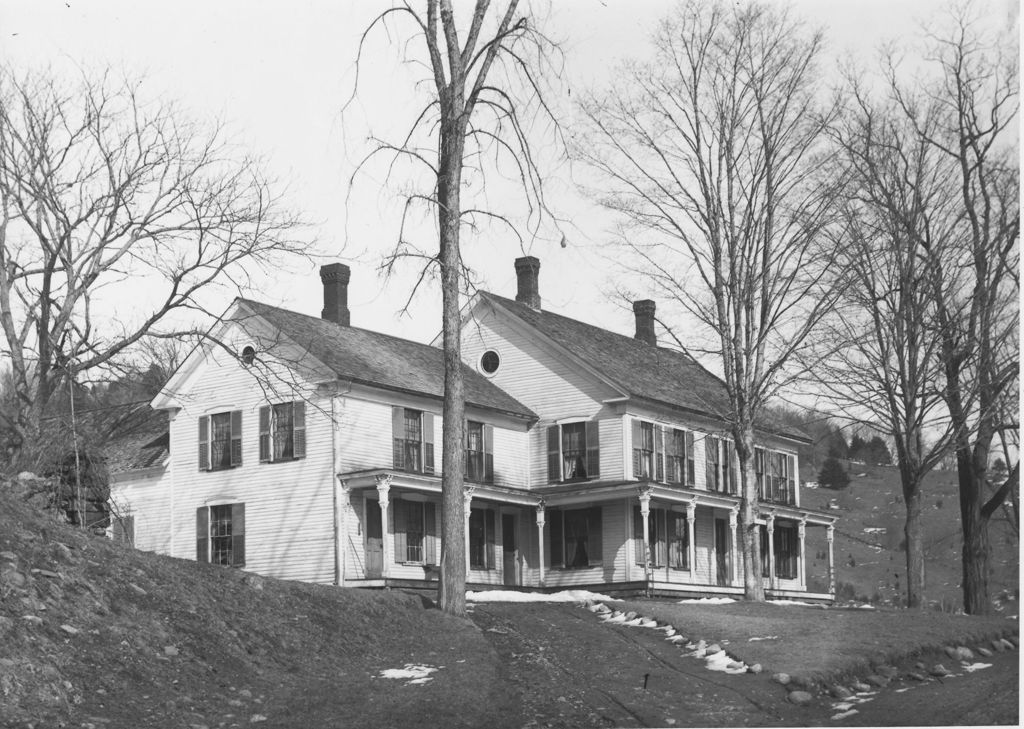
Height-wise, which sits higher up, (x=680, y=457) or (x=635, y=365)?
(x=635, y=365)

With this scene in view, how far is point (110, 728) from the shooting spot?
40.4 feet

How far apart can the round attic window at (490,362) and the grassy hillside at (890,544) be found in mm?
15801

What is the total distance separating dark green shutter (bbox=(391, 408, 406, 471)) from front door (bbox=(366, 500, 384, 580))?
1166mm

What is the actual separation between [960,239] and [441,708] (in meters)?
16.2

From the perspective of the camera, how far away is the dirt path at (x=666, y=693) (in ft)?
46.9

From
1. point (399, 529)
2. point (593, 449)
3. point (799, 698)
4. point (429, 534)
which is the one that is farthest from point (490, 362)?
point (799, 698)

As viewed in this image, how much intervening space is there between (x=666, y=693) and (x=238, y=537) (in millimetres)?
17461

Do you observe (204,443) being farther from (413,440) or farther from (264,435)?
(413,440)

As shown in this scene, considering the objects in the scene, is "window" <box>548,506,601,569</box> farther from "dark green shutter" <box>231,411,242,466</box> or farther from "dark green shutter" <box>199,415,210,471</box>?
"dark green shutter" <box>199,415,210,471</box>

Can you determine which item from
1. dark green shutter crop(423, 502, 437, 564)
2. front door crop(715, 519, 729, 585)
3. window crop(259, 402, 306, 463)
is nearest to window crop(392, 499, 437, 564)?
dark green shutter crop(423, 502, 437, 564)

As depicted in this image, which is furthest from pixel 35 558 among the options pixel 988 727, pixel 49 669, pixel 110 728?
pixel 988 727

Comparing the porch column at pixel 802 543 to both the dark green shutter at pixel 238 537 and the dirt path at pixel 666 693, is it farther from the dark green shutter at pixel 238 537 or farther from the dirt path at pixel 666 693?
the dirt path at pixel 666 693

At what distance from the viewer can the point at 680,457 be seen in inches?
1383

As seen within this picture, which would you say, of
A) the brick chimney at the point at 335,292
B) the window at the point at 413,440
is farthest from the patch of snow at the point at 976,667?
the brick chimney at the point at 335,292
